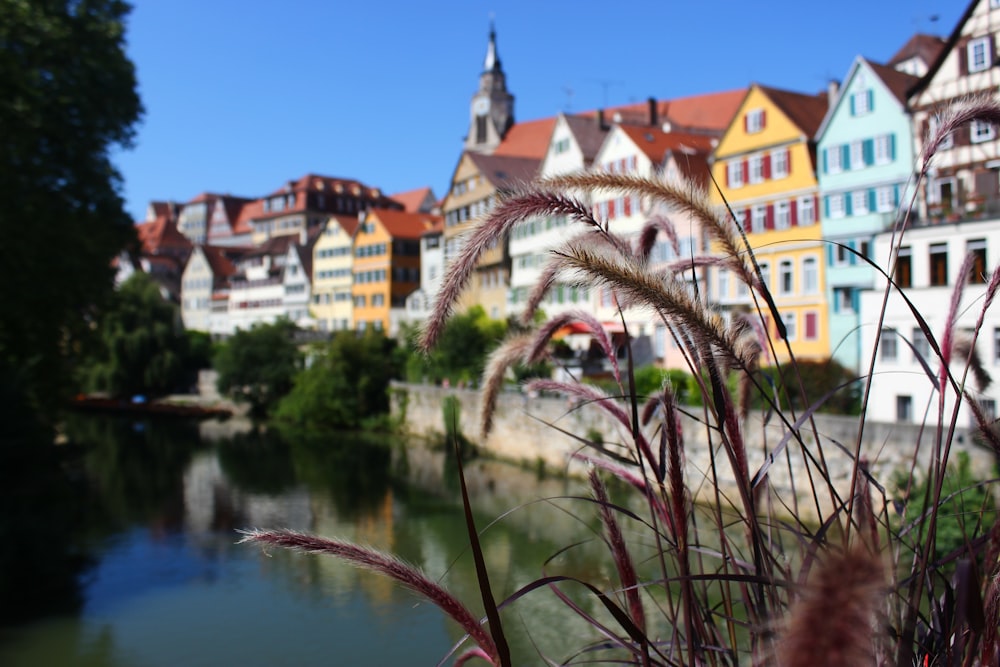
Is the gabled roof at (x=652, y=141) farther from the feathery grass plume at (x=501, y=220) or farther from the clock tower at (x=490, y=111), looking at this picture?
the clock tower at (x=490, y=111)

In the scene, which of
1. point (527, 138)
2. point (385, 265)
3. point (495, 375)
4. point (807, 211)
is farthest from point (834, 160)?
point (527, 138)

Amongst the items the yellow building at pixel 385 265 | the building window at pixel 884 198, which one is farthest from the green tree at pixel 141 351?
the building window at pixel 884 198

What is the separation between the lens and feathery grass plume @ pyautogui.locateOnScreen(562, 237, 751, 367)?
5.84 ft

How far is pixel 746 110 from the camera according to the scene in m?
28.2

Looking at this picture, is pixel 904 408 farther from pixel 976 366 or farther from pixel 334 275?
pixel 334 275

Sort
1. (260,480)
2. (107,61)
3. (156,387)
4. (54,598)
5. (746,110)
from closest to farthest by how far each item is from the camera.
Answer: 1. (54,598)
2. (107,61)
3. (260,480)
4. (746,110)
5. (156,387)

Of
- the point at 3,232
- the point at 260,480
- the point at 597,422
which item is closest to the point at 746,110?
the point at 597,422

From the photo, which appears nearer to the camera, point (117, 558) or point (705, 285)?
point (705, 285)

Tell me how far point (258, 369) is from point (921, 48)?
3088 centimetres

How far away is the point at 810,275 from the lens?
25.8 m

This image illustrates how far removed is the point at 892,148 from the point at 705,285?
76.0ft

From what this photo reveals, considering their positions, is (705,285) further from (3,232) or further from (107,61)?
(107,61)

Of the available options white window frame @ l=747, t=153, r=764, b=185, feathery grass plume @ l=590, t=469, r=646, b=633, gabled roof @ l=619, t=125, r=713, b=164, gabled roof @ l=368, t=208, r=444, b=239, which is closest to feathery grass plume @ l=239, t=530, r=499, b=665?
feathery grass plume @ l=590, t=469, r=646, b=633

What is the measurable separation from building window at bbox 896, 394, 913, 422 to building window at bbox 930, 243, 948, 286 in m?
2.48
